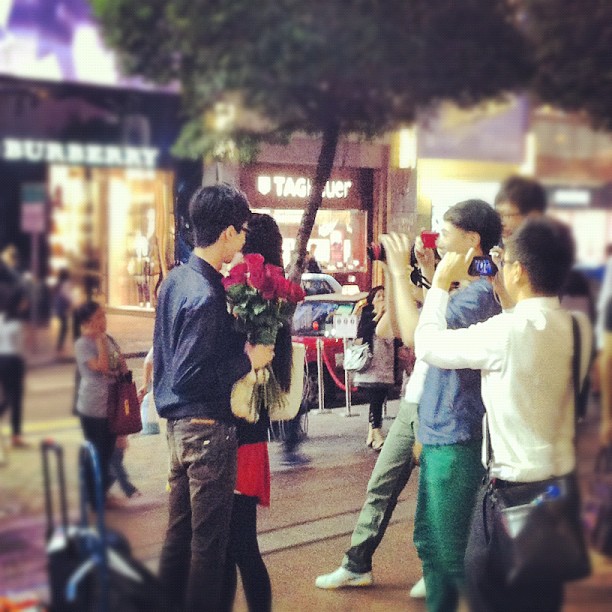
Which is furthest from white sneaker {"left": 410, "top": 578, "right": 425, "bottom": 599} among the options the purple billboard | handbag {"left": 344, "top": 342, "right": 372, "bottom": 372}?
the purple billboard

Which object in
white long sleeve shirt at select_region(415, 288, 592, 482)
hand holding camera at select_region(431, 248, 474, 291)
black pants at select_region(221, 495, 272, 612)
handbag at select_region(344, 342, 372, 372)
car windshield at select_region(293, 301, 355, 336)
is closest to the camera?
white long sleeve shirt at select_region(415, 288, 592, 482)

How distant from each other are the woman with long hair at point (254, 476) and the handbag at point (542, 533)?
769 millimetres

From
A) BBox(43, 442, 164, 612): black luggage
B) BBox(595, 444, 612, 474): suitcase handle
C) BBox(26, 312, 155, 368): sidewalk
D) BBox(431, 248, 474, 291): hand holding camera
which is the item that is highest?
BBox(431, 248, 474, 291): hand holding camera

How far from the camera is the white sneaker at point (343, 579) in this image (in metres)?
4.00

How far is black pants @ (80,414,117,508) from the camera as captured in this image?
2451mm

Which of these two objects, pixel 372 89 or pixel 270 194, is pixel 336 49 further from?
pixel 270 194

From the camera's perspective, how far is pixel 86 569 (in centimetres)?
232

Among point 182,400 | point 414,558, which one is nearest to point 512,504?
point 182,400

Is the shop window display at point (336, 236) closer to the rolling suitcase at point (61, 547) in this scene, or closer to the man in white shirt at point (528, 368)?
the man in white shirt at point (528, 368)

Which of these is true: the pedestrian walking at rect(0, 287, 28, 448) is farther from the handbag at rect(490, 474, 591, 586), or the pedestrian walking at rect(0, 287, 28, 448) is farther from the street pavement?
the handbag at rect(490, 474, 591, 586)

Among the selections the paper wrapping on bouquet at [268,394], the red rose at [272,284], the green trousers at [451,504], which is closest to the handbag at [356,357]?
the paper wrapping on bouquet at [268,394]

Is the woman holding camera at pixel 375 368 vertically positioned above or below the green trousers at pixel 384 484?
above

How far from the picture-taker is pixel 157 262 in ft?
9.19

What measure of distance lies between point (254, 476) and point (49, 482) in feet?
2.99
